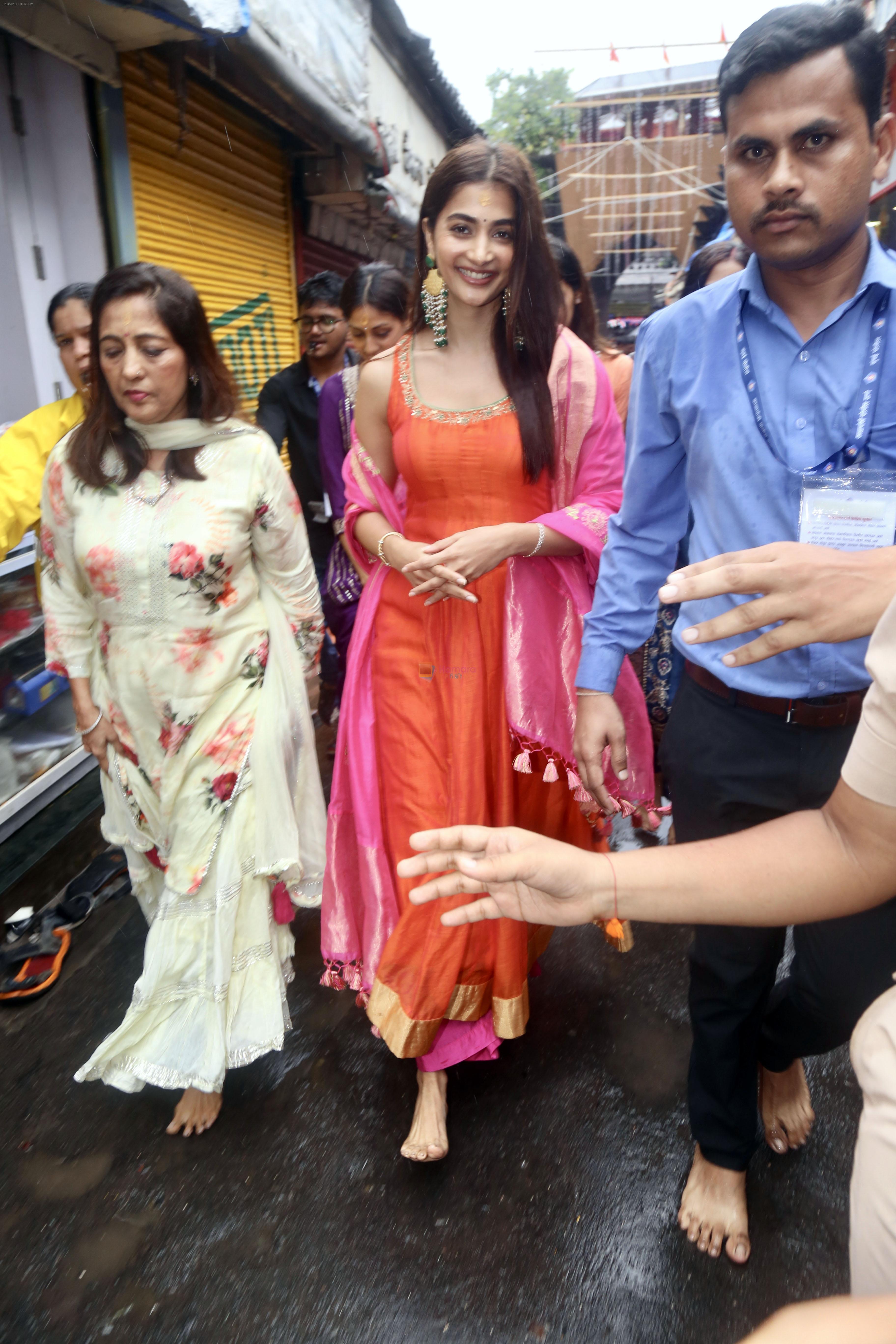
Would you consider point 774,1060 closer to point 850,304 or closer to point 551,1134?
point 551,1134

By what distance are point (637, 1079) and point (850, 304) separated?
179cm

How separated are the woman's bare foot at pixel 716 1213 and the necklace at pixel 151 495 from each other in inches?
73.0

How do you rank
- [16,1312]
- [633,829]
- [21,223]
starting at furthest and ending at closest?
[21,223]
[633,829]
[16,1312]

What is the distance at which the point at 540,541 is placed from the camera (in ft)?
6.89

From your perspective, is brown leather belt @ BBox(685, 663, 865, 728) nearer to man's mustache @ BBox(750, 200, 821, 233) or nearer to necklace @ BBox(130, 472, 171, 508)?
man's mustache @ BBox(750, 200, 821, 233)

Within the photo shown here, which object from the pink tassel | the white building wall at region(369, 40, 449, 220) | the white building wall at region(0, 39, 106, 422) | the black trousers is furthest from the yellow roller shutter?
the black trousers

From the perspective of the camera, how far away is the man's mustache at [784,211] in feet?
4.66

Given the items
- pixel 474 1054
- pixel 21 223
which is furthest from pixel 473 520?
pixel 21 223

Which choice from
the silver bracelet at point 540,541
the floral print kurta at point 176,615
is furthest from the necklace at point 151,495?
the silver bracelet at point 540,541

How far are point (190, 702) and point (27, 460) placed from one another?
1.03 m

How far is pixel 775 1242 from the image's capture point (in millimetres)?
1787

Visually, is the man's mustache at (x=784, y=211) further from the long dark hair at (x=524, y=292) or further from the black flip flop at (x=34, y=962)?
the black flip flop at (x=34, y=962)

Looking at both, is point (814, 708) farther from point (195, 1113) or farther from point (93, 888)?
point (93, 888)

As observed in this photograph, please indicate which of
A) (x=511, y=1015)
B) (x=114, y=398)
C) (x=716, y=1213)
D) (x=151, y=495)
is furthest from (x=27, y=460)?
(x=716, y=1213)
